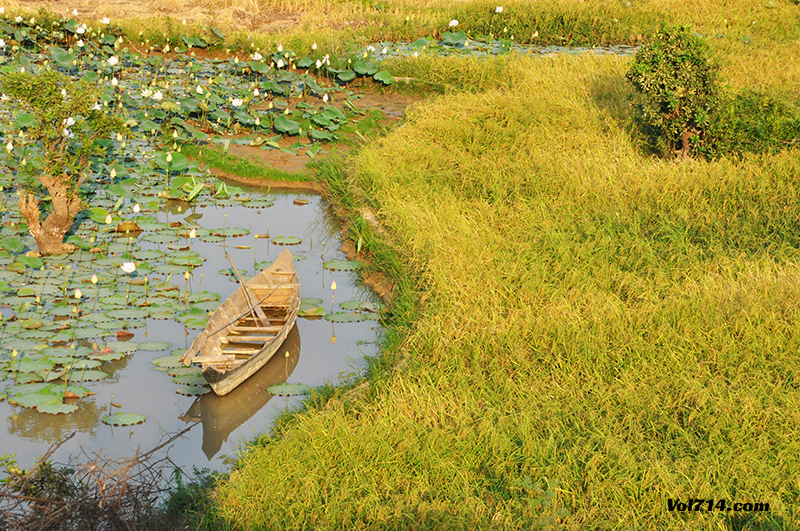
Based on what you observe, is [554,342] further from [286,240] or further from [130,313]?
[286,240]

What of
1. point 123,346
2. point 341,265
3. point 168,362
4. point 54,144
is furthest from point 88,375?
point 54,144

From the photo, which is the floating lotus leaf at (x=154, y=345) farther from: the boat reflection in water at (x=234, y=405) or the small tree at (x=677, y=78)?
the small tree at (x=677, y=78)

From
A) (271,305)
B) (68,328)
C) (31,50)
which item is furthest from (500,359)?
(31,50)

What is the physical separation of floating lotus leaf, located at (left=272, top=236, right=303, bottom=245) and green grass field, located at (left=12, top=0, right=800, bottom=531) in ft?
3.17

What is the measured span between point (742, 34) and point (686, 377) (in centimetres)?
1443

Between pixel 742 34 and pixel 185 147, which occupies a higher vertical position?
pixel 742 34

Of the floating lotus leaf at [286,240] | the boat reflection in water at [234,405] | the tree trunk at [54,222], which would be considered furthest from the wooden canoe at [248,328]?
the tree trunk at [54,222]

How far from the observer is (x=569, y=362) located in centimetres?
648

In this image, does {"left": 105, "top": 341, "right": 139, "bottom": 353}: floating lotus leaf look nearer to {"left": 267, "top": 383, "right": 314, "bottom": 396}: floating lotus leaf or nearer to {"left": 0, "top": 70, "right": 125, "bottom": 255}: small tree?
{"left": 267, "top": 383, "right": 314, "bottom": 396}: floating lotus leaf

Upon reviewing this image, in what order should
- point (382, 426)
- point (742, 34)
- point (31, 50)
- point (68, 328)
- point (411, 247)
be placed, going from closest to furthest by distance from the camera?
point (382, 426) < point (68, 328) < point (411, 247) < point (31, 50) < point (742, 34)

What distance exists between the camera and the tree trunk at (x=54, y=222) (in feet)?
29.0

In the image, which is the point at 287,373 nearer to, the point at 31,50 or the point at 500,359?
the point at 500,359

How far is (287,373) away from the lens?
7605mm

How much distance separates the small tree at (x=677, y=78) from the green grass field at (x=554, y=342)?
647mm
